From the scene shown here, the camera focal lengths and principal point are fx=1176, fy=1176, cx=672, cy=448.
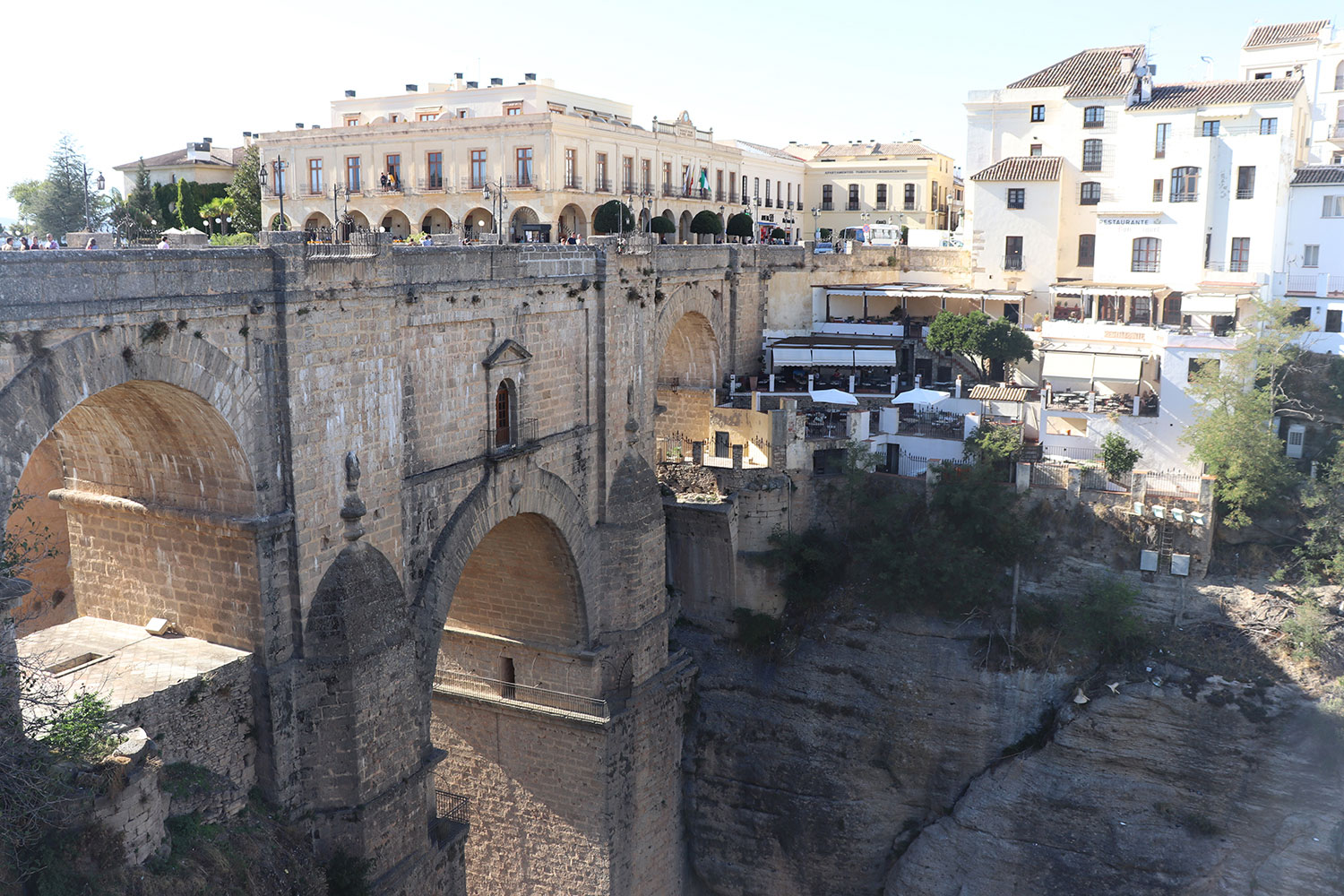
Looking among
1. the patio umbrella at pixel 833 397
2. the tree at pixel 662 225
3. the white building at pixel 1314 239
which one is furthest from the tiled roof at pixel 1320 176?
the tree at pixel 662 225

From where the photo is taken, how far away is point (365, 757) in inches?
602

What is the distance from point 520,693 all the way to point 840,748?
7.08 m

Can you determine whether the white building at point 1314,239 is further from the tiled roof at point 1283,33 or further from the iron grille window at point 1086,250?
the tiled roof at point 1283,33

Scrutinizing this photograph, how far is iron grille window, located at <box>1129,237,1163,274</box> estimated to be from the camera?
33312 mm

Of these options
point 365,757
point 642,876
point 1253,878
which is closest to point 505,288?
point 365,757

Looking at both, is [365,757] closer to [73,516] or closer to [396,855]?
[396,855]

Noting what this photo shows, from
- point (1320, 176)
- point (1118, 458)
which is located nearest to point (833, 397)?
point (1118, 458)

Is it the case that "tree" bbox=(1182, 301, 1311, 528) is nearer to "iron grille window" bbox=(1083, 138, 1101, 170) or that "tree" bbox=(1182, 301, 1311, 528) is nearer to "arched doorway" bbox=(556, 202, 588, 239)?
"iron grille window" bbox=(1083, 138, 1101, 170)

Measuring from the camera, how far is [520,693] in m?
21.8

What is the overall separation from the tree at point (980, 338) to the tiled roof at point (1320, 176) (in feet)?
30.7

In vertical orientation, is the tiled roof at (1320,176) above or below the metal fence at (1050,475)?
above

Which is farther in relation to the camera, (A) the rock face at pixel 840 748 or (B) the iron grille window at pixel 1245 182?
(B) the iron grille window at pixel 1245 182

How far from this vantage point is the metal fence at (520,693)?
21469 millimetres

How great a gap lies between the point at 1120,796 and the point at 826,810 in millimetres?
5787
